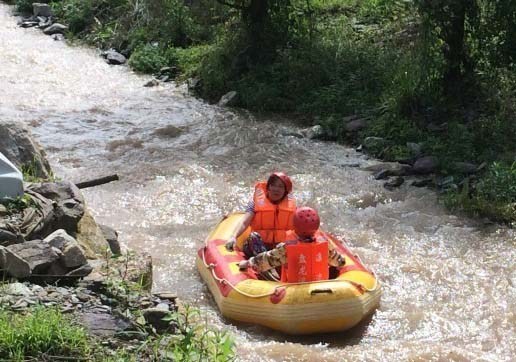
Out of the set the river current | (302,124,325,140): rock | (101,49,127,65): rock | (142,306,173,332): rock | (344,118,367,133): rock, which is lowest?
the river current

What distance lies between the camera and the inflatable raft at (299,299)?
5.97 metres

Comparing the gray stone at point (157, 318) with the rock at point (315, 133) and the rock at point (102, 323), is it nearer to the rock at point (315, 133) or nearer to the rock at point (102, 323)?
the rock at point (102, 323)

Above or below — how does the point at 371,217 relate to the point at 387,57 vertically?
below

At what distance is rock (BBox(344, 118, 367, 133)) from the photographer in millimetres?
10789

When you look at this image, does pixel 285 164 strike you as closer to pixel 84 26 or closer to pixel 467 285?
pixel 467 285

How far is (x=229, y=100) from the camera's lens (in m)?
12.2

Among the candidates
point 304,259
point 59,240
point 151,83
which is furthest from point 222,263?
point 151,83

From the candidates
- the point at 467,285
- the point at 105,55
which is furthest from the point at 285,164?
the point at 105,55

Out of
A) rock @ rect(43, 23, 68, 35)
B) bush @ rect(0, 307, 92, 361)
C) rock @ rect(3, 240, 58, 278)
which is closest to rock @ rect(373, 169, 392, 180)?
rock @ rect(3, 240, 58, 278)

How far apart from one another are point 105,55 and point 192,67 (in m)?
2.11

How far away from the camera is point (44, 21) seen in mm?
16578

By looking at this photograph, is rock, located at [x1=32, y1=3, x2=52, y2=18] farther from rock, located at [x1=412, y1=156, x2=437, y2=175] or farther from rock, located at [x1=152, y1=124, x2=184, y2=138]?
rock, located at [x1=412, y1=156, x2=437, y2=175]

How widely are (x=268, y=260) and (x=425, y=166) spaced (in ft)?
12.1

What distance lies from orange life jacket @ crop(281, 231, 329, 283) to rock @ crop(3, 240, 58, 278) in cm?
191
